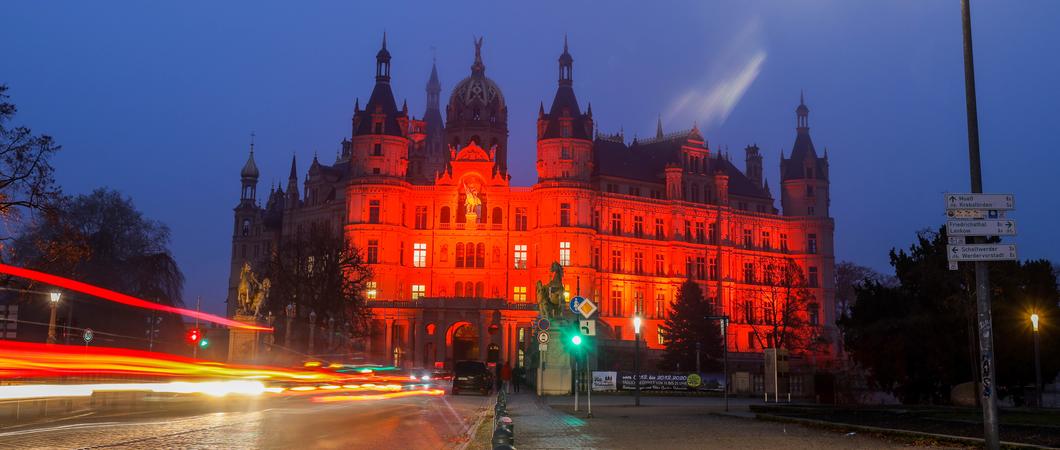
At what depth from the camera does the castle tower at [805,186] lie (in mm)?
109812

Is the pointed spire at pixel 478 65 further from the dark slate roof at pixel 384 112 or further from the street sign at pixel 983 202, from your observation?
the street sign at pixel 983 202

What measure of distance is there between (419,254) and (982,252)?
80093mm

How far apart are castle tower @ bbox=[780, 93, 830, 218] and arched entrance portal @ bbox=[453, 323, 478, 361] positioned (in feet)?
135

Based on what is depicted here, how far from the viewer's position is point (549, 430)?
2278 centimetres

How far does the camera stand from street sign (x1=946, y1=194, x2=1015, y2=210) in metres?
15.3

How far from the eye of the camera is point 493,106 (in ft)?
357

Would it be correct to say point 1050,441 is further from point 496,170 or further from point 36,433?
point 496,170

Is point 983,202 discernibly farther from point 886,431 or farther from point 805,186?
point 805,186

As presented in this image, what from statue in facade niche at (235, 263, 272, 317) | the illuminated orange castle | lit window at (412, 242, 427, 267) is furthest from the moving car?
lit window at (412, 242, 427, 267)

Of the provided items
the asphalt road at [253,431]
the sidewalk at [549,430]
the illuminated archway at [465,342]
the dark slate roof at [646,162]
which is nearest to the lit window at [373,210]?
the illuminated archway at [465,342]

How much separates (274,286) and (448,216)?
900 inches

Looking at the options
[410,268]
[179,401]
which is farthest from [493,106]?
[179,401]

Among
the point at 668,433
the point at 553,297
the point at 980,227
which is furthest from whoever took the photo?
the point at 553,297

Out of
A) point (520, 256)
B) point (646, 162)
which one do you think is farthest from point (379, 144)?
point (646, 162)
